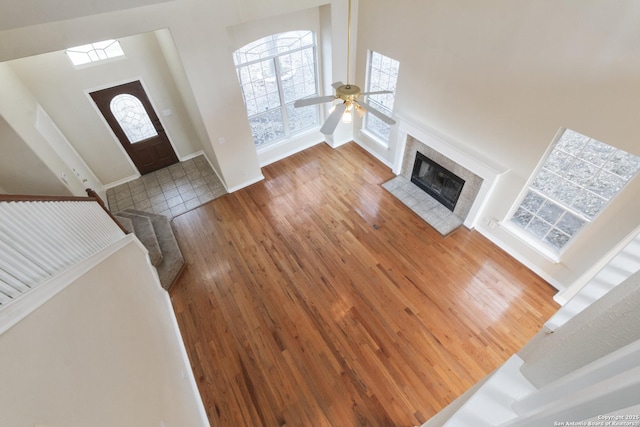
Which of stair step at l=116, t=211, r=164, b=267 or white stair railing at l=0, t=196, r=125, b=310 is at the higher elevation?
white stair railing at l=0, t=196, r=125, b=310

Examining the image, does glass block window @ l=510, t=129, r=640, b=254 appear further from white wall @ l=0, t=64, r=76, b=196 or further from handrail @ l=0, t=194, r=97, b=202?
white wall @ l=0, t=64, r=76, b=196

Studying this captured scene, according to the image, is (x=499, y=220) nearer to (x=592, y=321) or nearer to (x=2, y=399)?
(x=592, y=321)

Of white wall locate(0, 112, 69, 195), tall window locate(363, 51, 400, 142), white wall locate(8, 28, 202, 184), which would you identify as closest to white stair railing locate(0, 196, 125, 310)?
white wall locate(0, 112, 69, 195)

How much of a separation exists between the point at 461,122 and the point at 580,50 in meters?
1.65

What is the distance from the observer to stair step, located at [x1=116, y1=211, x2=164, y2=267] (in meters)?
4.86

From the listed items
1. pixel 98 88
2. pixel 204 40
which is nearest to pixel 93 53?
pixel 98 88

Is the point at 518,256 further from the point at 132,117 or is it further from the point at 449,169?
the point at 132,117

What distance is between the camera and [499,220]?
4.79m

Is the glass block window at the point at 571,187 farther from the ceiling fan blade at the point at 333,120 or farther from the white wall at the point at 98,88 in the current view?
the white wall at the point at 98,88

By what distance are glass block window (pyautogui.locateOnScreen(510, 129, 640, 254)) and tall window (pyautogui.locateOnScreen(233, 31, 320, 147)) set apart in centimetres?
459

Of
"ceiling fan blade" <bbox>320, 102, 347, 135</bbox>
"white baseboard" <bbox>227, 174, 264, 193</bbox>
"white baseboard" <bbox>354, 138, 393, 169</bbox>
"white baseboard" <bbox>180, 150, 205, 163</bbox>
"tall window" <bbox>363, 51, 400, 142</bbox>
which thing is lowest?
"white baseboard" <bbox>227, 174, 264, 193</bbox>

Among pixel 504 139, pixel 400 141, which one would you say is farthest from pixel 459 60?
pixel 400 141

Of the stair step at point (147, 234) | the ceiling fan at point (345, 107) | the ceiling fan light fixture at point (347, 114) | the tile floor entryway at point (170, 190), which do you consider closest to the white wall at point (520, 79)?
the ceiling fan at point (345, 107)

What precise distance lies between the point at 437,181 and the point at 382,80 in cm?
226
